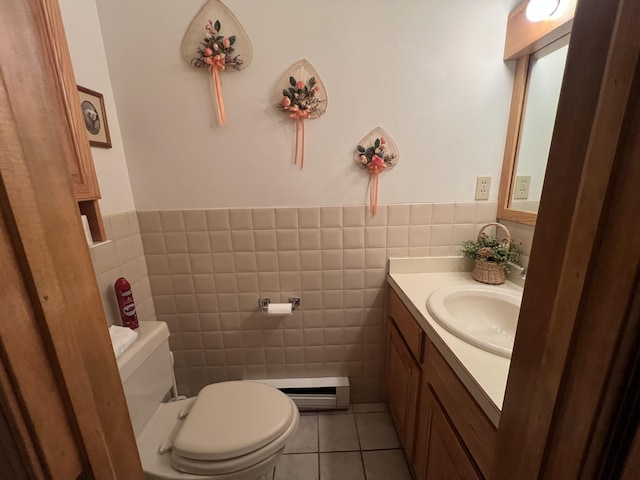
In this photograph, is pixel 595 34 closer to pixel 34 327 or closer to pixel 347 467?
pixel 34 327

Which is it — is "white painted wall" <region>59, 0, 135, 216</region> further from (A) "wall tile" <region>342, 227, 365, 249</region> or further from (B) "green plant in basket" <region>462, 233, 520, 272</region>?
(B) "green plant in basket" <region>462, 233, 520, 272</region>

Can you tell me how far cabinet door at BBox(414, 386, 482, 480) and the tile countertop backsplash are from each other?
520 millimetres

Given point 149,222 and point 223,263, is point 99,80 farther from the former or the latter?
point 223,263

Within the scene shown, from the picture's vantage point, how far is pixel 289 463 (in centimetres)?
126

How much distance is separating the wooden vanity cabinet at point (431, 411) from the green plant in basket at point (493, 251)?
44cm

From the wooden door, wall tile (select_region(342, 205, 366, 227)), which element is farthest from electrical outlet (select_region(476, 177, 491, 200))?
the wooden door

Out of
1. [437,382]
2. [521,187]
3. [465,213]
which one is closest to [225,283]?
[437,382]

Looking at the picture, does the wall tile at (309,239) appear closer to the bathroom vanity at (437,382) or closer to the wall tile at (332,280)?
the wall tile at (332,280)

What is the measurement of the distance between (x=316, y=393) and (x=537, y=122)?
1748mm

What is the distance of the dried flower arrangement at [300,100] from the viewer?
1.12 meters

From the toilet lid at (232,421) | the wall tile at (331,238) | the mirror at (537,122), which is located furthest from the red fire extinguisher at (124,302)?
the mirror at (537,122)

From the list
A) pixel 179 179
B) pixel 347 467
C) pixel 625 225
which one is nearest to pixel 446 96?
pixel 625 225

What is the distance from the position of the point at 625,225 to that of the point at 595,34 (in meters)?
0.20

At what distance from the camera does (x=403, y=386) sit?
1187 millimetres
